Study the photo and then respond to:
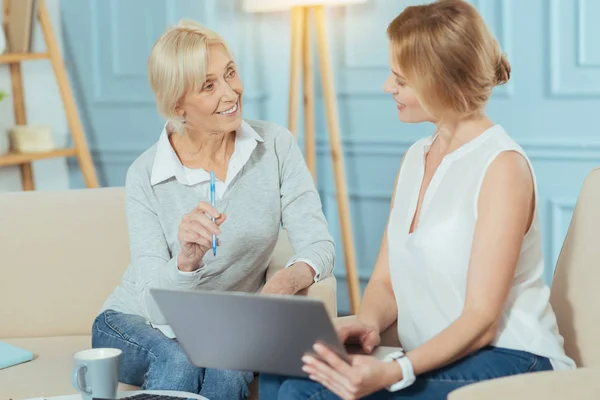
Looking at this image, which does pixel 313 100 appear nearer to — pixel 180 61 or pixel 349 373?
pixel 180 61

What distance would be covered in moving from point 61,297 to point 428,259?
1.09 meters

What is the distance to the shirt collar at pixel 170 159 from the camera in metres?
2.16

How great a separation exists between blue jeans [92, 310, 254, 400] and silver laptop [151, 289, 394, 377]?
1.00ft

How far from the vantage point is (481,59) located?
158 centimetres

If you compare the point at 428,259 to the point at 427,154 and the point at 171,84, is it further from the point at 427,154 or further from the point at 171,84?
the point at 171,84

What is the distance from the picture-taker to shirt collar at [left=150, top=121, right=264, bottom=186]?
7.10ft

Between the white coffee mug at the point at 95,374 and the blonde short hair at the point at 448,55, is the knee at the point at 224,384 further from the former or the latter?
the blonde short hair at the point at 448,55

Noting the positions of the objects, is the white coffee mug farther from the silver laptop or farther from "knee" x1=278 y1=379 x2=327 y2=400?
"knee" x1=278 y1=379 x2=327 y2=400

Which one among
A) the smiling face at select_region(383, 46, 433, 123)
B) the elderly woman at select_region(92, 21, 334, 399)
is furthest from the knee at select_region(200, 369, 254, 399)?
the smiling face at select_region(383, 46, 433, 123)

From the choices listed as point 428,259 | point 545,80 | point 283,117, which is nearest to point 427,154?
point 428,259

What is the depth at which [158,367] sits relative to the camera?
1943mm

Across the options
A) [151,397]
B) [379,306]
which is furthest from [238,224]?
[151,397]

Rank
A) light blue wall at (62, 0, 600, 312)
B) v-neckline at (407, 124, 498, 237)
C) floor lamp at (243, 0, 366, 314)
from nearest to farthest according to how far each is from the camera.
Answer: v-neckline at (407, 124, 498, 237), light blue wall at (62, 0, 600, 312), floor lamp at (243, 0, 366, 314)

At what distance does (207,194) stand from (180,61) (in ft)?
1.00
